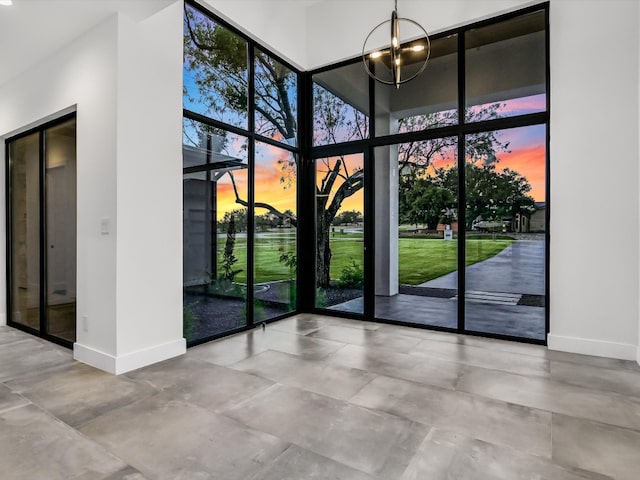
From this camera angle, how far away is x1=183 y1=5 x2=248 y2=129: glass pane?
13.9 ft

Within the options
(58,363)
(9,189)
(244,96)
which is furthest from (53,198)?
(244,96)

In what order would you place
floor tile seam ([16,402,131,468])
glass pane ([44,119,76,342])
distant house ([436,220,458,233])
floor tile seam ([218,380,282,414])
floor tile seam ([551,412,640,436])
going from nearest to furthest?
floor tile seam ([16,402,131,468]) < floor tile seam ([551,412,640,436]) < floor tile seam ([218,380,282,414]) < glass pane ([44,119,76,342]) < distant house ([436,220,458,233])

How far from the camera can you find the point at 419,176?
5.16 metres

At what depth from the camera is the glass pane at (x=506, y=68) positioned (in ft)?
14.5

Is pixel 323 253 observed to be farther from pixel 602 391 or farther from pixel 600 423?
pixel 600 423

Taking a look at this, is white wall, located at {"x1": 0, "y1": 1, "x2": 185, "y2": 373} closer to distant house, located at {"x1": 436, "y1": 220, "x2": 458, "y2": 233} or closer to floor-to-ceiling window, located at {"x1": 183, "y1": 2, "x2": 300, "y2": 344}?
floor-to-ceiling window, located at {"x1": 183, "y1": 2, "x2": 300, "y2": 344}

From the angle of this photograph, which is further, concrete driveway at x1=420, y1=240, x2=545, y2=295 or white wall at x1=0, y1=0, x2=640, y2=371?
concrete driveway at x1=420, y1=240, x2=545, y2=295

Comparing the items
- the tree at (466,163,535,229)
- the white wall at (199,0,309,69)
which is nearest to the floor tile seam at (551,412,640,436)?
the tree at (466,163,535,229)

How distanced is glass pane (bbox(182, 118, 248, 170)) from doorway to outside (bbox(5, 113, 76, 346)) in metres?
1.17

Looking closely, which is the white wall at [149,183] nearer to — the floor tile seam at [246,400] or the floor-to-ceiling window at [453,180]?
the floor tile seam at [246,400]

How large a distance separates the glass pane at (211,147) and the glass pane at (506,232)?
281 cm

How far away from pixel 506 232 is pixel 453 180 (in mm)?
887

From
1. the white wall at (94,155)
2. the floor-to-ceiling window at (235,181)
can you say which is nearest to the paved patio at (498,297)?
the floor-to-ceiling window at (235,181)

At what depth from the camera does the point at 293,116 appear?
5797 millimetres
